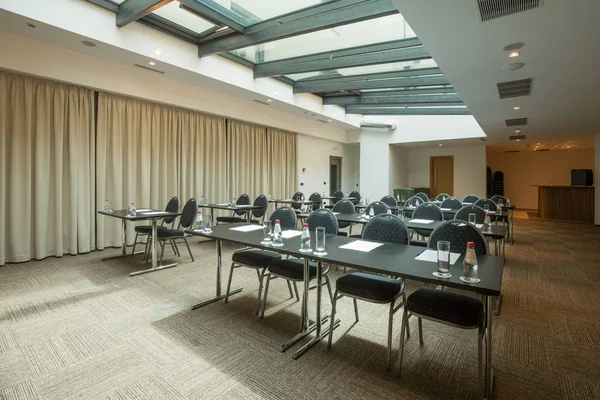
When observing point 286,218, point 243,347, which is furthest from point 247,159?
point 243,347

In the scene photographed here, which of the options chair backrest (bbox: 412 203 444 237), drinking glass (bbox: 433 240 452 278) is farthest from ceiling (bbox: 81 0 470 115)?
drinking glass (bbox: 433 240 452 278)

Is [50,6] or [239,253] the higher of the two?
[50,6]

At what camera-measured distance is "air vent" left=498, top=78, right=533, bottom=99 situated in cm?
448

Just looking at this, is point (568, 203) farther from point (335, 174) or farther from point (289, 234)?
point (289, 234)

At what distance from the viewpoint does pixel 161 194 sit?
6379 mm

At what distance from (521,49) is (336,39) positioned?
Result: 8.67 ft

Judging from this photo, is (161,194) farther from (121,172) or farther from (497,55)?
Answer: (497,55)

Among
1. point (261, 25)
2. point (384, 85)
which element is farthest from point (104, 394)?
point (384, 85)

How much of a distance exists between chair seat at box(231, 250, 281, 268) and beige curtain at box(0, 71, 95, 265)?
11.7 feet

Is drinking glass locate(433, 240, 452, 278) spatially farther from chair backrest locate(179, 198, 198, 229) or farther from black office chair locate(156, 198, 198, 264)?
chair backrest locate(179, 198, 198, 229)

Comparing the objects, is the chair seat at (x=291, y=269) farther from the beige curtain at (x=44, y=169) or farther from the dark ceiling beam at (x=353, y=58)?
the beige curtain at (x=44, y=169)

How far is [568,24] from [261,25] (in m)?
3.51

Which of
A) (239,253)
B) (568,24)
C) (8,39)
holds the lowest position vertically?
(239,253)

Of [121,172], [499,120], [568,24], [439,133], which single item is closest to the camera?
[568,24]
